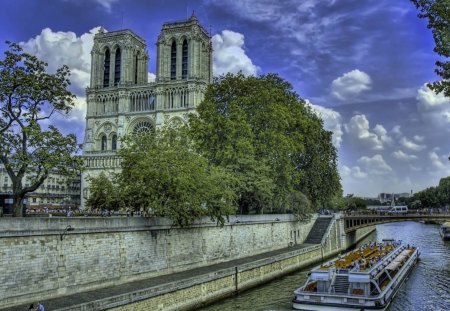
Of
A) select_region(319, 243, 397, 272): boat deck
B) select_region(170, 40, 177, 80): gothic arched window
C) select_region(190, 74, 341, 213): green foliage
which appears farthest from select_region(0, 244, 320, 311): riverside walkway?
select_region(170, 40, 177, 80): gothic arched window

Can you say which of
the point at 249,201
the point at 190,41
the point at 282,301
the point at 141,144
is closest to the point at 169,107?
the point at 190,41

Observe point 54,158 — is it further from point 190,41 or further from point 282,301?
point 190,41

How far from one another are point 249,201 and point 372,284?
18841 mm

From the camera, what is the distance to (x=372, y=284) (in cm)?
2784

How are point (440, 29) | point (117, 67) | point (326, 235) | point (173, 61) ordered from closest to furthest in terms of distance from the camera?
point (440, 29) < point (326, 235) < point (173, 61) < point (117, 67)

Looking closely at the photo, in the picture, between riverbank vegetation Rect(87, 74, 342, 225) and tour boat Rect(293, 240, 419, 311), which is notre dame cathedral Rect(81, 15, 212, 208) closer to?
riverbank vegetation Rect(87, 74, 342, 225)

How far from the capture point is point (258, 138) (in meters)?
46.1

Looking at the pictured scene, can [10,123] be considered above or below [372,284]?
above

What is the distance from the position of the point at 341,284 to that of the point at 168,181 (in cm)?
1186

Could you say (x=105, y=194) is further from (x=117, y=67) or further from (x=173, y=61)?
(x=117, y=67)

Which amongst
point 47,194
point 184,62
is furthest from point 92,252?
point 184,62

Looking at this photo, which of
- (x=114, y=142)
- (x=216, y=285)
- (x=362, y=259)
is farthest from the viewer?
(x=114, y=142)

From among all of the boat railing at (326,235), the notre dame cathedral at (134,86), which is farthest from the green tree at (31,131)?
the notre dame cathedral at (134,86)

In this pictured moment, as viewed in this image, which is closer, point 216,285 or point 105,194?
point 216,285
